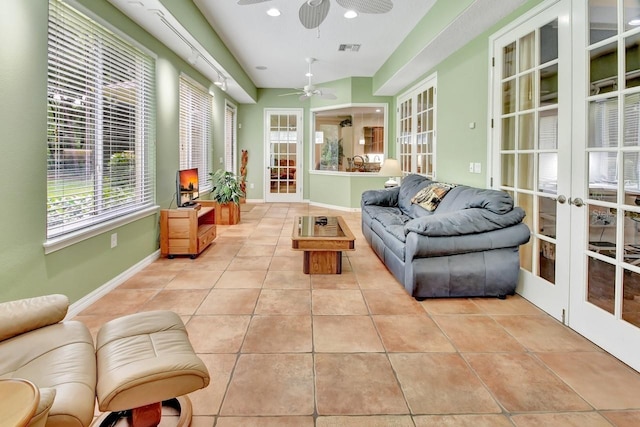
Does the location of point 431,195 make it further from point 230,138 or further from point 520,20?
point 230,138

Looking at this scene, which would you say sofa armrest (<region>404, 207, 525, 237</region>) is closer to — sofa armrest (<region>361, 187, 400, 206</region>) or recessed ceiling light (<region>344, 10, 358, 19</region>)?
sofa armrest (<region>361, 187, 400, 206</region>)

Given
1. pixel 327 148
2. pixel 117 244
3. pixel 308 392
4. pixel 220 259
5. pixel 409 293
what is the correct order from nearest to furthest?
pixel 308 392 → pixel 409 293 → pixel 117 244 → pixel 220 259 → pixel 327 148

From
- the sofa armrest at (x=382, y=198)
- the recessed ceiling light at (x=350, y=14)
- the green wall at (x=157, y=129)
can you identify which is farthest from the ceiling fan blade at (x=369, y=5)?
the sofa armrest at (x=382, y=198)

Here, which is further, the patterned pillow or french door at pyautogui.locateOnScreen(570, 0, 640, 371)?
the patterned pillow

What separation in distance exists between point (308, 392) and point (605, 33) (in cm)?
279

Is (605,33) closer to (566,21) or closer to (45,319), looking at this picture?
(566,21)

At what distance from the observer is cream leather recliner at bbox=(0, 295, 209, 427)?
132cm

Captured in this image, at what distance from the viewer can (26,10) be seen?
98.6 inches

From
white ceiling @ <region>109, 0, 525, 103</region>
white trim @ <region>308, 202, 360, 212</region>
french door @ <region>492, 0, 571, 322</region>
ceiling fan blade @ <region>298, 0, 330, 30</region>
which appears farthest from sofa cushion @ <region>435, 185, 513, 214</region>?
white trim @ <region>308, 202, 360, 212</region>

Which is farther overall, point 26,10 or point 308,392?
point 26,10

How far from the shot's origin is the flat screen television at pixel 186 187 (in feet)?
16.0

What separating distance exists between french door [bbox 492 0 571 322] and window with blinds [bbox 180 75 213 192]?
165 inches

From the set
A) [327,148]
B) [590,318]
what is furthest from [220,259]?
[327,148]

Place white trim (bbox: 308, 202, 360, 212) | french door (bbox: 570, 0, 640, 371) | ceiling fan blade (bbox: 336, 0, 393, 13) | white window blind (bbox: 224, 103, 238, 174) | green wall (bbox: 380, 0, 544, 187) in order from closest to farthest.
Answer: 1. french door (bbox: 570, 0, 640, 371)
2. ceiling fan blade (bbox: 336, 0, 393, 13)
3. green wall (bbox: 380, 0, 544, 187)
4. white trim (bbox: 308, 202, 360, 212)
5. white window blind (bbox: 224, 103, 238, 174)
